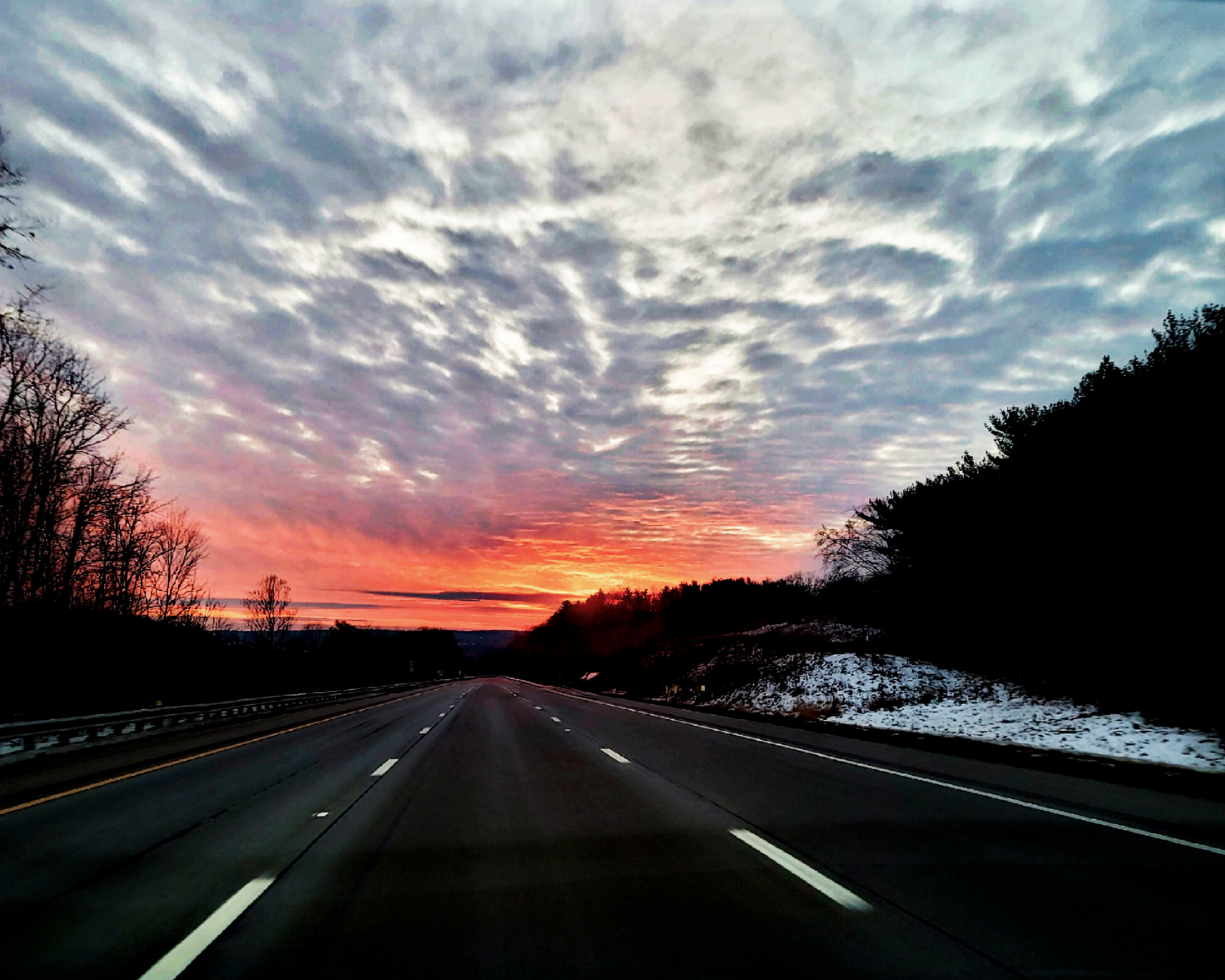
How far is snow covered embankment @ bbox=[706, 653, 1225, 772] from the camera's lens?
574 inches

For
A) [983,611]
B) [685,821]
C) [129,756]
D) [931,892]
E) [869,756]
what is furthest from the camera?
[983,611]

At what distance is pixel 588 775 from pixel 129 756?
391 inches

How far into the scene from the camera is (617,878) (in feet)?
18.6

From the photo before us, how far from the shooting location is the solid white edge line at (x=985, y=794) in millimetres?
6590

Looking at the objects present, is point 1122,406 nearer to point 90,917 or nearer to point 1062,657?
point 1062,657

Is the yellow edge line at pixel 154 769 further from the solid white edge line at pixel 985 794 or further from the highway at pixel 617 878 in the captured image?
the solid white edge line at pixel 985 794

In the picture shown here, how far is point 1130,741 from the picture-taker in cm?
1511

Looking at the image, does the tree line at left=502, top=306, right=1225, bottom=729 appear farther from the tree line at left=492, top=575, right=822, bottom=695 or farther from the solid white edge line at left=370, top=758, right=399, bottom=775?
the tree line at left=492, top=575, right=822, bottom=695

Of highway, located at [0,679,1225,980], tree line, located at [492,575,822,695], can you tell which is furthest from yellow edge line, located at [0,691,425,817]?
tree line, located at [492,575,822,695]

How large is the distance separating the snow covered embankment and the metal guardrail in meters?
19.9

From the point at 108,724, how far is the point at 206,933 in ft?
54.6

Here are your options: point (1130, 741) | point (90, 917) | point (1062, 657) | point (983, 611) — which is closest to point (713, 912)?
point (90, 917)

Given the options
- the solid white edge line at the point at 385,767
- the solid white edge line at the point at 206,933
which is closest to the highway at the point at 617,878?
the solid white edge line at the point at 206,933

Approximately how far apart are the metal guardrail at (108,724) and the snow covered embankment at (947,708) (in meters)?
19.9
